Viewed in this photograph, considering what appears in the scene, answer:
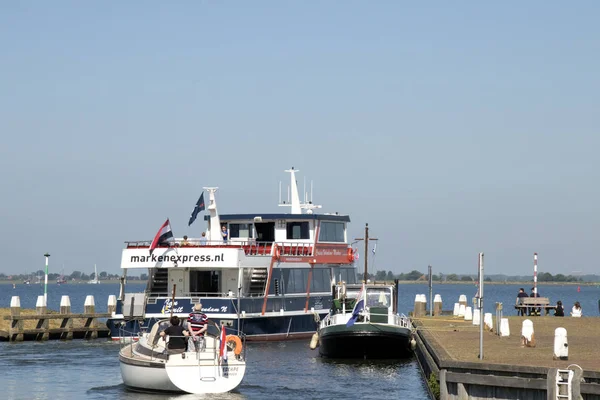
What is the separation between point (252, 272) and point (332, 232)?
5953mm

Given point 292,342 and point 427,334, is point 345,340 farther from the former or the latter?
point 292,342

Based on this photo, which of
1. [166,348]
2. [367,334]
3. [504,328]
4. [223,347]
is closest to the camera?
[223,347]

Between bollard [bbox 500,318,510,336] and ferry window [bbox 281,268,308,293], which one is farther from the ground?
ferry window [bbox 281,268,308,293]

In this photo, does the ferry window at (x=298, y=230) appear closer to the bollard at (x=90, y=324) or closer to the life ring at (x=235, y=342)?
the bollard at (x=90, y=324)

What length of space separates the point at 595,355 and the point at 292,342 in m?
20.3

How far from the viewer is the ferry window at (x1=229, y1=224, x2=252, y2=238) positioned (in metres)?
46.7

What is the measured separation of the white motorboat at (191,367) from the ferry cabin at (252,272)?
32.5 ft

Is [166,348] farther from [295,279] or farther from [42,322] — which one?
[42,322]

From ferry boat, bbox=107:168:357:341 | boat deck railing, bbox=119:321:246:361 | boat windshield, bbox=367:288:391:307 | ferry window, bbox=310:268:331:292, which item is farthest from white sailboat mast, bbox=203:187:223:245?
boat deck railing, bbox=119:321:246:361

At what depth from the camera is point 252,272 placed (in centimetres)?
4412

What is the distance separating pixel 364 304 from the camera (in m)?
35.7

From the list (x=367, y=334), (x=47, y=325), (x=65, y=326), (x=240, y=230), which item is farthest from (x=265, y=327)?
(x=47, y=325)

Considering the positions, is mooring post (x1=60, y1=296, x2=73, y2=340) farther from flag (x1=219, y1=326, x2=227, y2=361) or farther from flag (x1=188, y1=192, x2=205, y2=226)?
flag (x1=219, y1=326, x2=227, y2=361)

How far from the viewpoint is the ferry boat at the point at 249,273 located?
40.1 m
